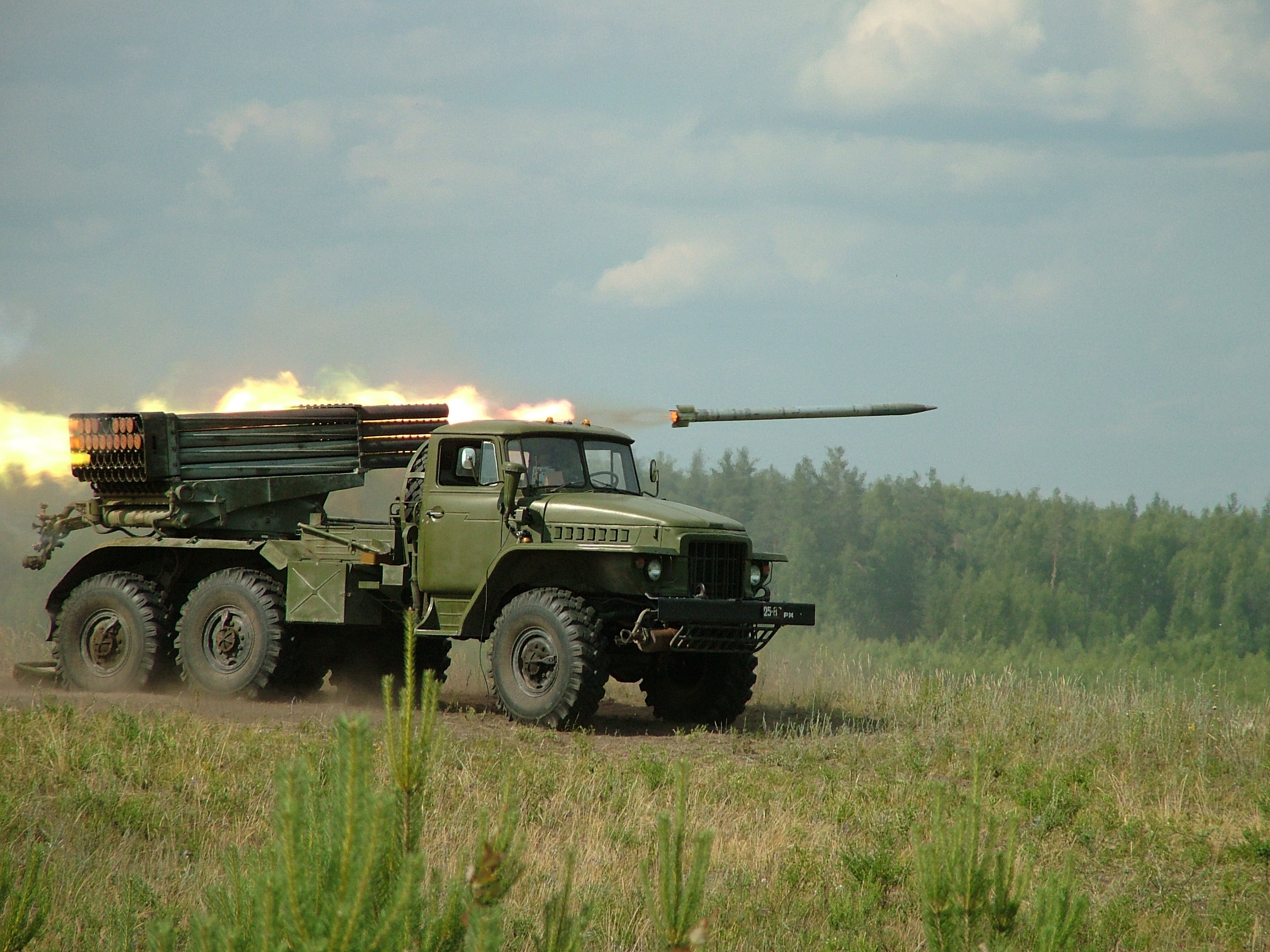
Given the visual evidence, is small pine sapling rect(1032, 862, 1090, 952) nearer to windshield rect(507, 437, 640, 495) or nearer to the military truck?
the military truck

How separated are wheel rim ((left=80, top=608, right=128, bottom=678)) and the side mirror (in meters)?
4.61

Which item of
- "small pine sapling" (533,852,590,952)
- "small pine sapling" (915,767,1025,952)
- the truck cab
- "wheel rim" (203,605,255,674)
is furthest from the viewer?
"wheel rim" (203,605,255,674)

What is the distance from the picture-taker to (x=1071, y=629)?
213 ft

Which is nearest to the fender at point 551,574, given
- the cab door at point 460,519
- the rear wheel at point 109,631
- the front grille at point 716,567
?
the cab door at point 460,519

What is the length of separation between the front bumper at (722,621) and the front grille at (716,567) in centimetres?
32

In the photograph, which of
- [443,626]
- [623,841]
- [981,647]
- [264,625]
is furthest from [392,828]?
[981,647]

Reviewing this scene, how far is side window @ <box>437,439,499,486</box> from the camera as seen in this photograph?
12.5 meters

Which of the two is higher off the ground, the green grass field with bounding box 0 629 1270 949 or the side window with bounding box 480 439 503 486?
the side window with bounding box 480 439 503 486

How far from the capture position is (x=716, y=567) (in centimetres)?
1220

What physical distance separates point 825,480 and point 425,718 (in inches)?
3013

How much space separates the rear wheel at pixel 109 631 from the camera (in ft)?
44.8

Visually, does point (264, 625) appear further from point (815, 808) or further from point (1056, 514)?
point (1056, 514)

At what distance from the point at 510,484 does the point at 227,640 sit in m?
3.50

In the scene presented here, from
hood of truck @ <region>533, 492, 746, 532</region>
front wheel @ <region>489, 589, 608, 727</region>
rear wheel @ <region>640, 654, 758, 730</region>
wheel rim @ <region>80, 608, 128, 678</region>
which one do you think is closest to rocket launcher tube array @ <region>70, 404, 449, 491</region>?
wheel rim @ <region>80, 608, 128, 678</region>
